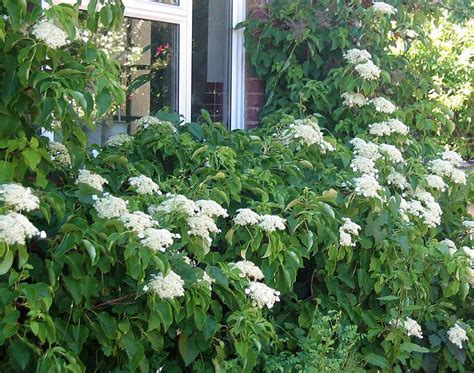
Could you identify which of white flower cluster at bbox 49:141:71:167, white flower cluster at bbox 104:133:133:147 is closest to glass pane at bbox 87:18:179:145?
white flower cluster at bbox 104:133:133:147

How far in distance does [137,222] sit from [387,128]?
234 cm

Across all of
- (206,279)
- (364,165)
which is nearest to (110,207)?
(206,279)

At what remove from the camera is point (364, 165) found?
155 inches

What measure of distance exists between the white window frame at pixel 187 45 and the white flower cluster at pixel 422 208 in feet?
4.81

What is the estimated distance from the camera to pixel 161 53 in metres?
4.73

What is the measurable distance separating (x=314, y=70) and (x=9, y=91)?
2.78 meters

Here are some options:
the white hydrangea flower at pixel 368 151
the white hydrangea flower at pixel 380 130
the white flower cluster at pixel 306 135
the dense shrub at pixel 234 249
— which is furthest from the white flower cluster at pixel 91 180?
the white hydrangea flower at pixel 380 130

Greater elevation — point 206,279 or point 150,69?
point 150,69

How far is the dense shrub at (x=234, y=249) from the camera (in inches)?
106

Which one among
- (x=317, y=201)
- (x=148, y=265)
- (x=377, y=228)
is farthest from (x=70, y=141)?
(x=377, y=228)

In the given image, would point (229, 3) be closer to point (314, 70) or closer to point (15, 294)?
point (314, 70)

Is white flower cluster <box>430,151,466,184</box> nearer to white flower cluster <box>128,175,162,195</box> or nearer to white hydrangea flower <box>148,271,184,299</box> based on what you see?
white flower cluster <box>128,175,162,195</box>

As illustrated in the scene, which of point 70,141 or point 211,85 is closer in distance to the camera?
point 70,141

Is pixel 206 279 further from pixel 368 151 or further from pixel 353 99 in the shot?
pixel 353 99
